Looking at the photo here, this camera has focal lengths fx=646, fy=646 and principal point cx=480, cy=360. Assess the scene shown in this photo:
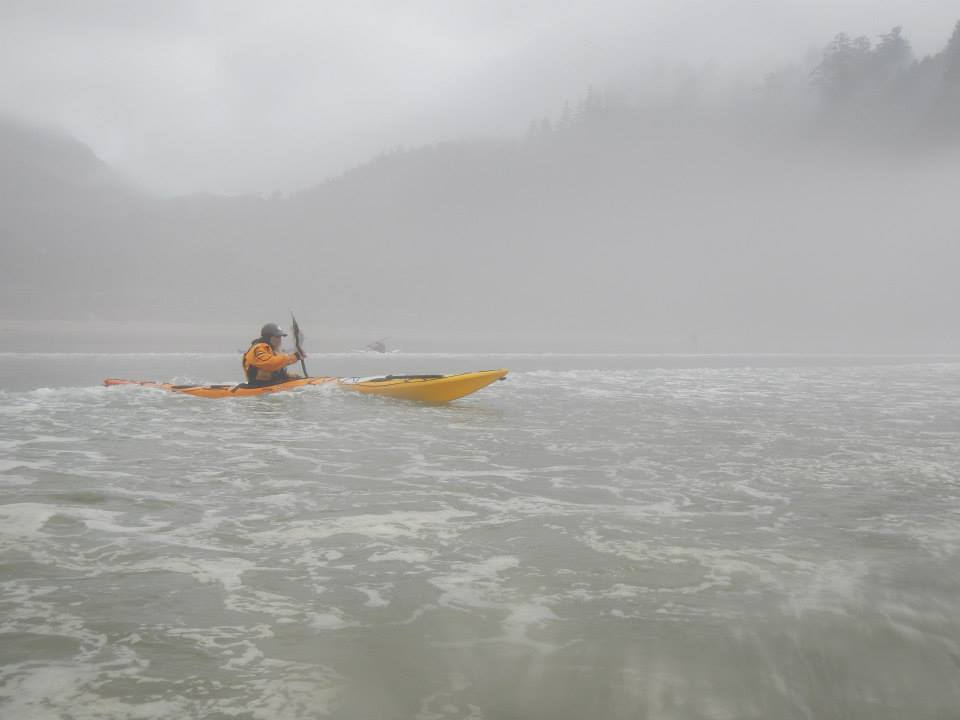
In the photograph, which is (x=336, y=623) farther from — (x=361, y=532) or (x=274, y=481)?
(x=274, y=481)

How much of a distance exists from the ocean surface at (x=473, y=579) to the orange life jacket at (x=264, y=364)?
4948 millimetres

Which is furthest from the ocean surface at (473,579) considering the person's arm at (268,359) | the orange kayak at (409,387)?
the person's arm at (268,359)

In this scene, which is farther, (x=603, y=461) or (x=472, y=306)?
(x=472, y=306)

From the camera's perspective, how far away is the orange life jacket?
44.2 feet

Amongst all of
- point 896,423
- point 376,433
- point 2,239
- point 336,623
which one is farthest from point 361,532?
point 2,239

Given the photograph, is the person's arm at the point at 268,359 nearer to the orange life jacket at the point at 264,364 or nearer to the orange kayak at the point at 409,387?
the orange life jacket at the point at 264,364

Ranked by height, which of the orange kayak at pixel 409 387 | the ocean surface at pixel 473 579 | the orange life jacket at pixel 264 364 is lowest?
the ocean surface at pixel 473 579

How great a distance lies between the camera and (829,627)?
3184 mm

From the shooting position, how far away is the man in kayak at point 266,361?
13492 mm

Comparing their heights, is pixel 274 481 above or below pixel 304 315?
below

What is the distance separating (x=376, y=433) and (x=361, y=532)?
478 centimetres

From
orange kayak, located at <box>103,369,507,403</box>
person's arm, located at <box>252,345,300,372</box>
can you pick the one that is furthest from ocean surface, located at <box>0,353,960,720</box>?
person's arm, located at <box>252,345,300,372</box>

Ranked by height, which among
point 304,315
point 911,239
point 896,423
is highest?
point 911,239

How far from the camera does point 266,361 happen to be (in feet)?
44.4
